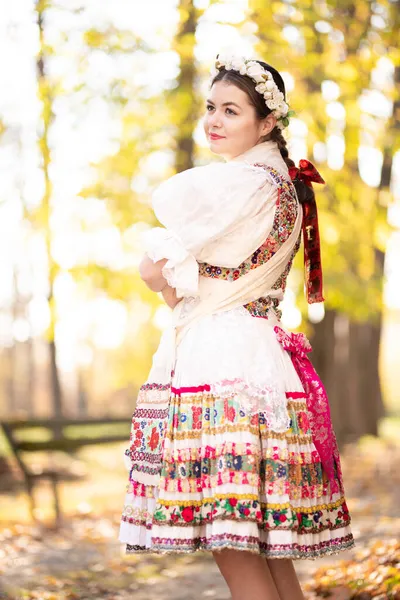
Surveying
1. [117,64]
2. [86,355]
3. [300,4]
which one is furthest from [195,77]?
[86,355]

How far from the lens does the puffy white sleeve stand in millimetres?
2629

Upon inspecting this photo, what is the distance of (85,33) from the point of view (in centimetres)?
673

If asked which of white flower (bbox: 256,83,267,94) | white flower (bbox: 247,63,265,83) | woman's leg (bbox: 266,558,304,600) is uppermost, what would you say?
white flower (bbox: 247,63,265,83)

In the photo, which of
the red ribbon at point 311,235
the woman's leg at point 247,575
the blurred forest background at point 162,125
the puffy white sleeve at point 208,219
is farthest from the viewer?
the blurred forest background at point 162,125

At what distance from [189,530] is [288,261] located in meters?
0.98

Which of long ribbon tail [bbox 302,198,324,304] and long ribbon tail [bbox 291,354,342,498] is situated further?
Answer: long ribbon tail [bbox 302,198,324,304]

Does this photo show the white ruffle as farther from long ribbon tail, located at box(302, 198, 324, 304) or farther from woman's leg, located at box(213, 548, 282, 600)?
woman's leg, located at box(213, 548, 282, 600)

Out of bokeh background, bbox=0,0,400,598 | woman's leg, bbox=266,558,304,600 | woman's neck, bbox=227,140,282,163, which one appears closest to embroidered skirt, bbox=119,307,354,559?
woman's leg, bbox=266,558,304,600

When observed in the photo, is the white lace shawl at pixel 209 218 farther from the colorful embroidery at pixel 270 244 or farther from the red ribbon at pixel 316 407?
the red ribbon at pixel 316 407

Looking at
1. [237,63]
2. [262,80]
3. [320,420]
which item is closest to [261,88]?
[262,80]

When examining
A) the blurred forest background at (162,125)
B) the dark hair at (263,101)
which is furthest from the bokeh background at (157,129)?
the dark hair at (263,101)

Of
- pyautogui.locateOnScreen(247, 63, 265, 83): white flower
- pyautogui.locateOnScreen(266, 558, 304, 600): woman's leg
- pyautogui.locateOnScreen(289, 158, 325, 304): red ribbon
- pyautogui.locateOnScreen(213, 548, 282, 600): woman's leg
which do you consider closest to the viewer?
pyautogui.locateOnScreen(213, 548, 282, 600): woman's leg

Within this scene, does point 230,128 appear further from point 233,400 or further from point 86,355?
point 86,355

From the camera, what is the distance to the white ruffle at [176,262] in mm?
2645
